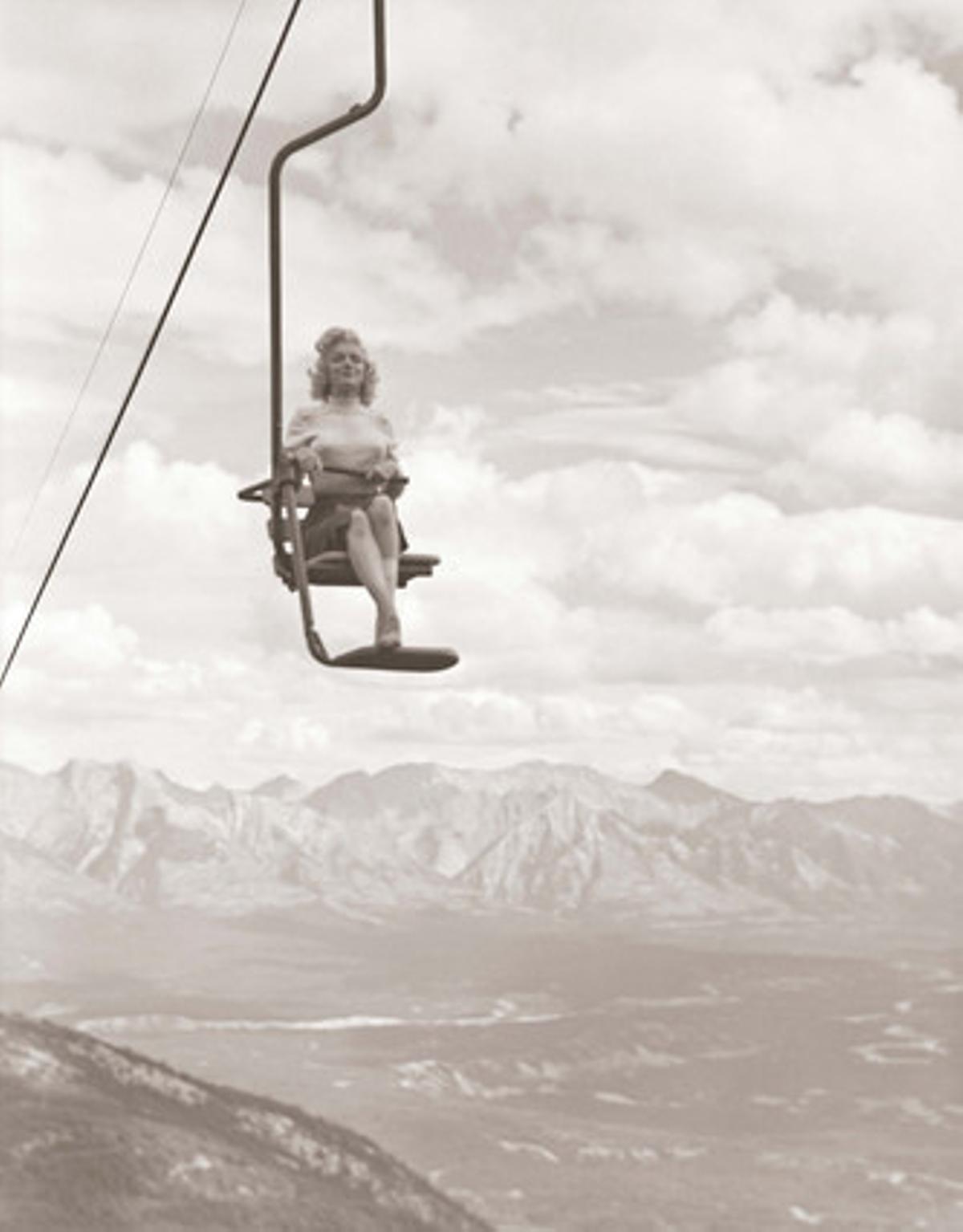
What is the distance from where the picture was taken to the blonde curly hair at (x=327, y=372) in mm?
12227

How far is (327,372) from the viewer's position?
40.1ft

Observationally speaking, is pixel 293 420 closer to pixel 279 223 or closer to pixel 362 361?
pixel 362 361

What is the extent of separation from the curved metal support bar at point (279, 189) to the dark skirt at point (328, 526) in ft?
2.42

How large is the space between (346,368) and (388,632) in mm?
1946

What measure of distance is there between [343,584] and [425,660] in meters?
1.25

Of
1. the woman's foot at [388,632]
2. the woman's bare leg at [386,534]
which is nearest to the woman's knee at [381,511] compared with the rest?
the woman's bare leg at [386,534]

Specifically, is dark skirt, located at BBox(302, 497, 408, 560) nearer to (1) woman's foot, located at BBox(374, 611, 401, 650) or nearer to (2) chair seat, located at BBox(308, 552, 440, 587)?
(2) chair seat, located at BBox(308, 552, 440, 587)

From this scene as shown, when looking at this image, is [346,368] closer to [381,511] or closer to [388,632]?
[381,511]

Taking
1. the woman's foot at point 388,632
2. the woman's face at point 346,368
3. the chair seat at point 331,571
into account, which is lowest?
the woman's foot at point 388,632

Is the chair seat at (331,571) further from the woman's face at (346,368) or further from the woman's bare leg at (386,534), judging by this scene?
the woman's face at (346,368)

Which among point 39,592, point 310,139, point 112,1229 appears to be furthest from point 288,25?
point 112,1229

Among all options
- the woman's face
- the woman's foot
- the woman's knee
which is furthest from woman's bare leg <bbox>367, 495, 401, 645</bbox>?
the woman's face

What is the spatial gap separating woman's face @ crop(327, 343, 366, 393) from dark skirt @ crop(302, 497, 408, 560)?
0.72 meters

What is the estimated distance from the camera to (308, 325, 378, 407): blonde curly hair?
12227mm
